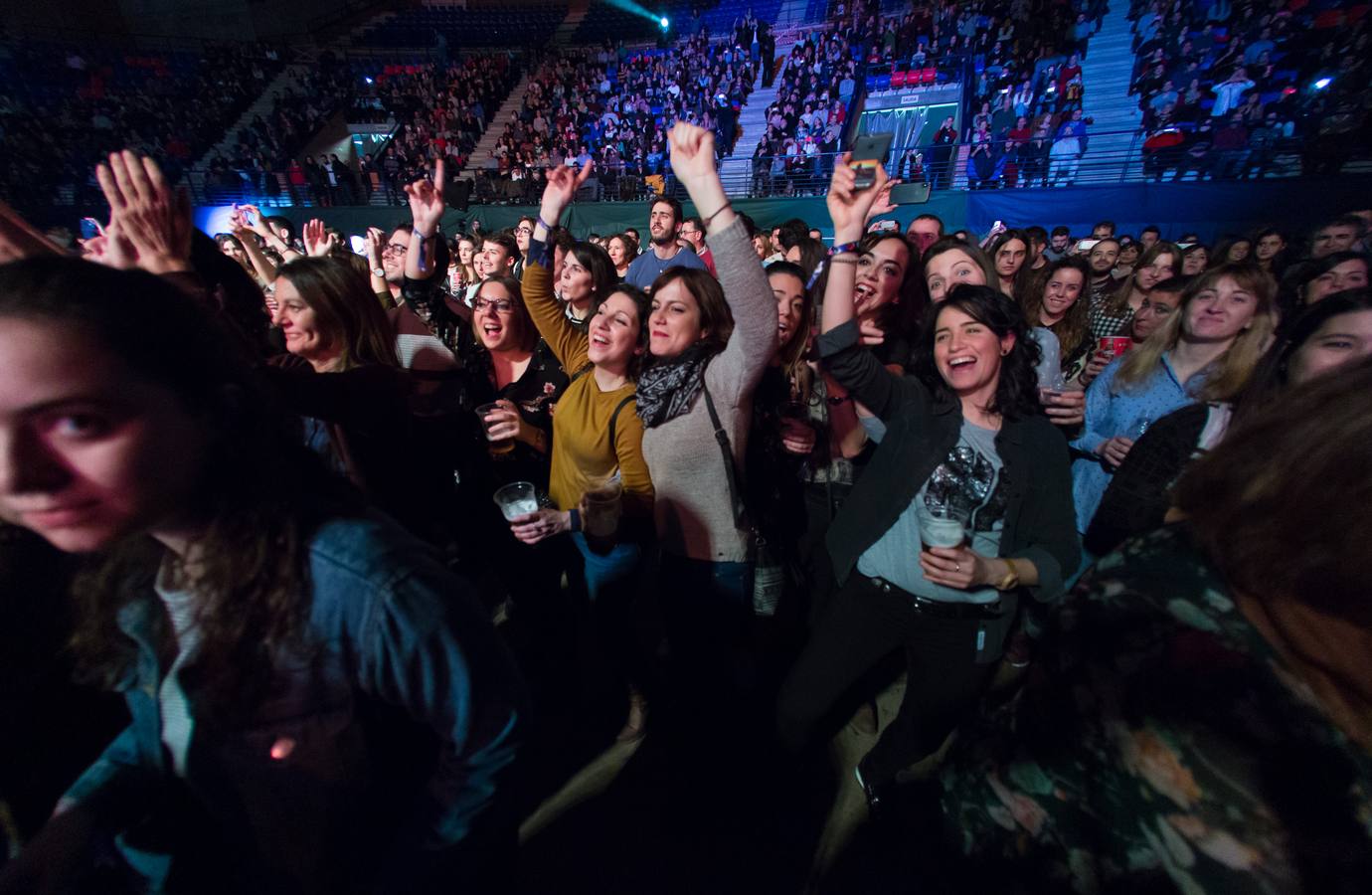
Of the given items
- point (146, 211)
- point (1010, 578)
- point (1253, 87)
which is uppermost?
point (1253, 87)

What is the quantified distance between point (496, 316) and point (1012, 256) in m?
4.31

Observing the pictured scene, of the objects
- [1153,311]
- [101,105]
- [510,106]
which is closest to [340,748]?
[1153,311]

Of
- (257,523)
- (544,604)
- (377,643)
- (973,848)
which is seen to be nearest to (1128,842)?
(973,848)

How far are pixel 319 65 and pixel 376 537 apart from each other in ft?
112

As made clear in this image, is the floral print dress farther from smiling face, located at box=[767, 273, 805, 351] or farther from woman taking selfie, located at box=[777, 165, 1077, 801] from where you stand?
smiling face, located at box=[767, 273, 805, 351]

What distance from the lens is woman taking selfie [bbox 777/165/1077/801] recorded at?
186cm

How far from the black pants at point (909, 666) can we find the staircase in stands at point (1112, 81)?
1695 cm

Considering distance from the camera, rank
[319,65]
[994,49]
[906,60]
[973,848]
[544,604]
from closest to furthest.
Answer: [973,848] → [544,604] → [994,49] → [906,60] → [319,65]

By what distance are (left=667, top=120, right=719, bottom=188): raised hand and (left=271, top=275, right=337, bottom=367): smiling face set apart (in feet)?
5.20

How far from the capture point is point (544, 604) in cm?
284

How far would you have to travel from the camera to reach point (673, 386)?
1972mm

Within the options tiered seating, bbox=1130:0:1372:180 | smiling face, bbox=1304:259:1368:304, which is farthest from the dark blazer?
tiered seating, bbox=1130:0:1372:180

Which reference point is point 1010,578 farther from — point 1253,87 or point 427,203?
point 1253,87

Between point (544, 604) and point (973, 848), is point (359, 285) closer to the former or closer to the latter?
point (544, 604)
